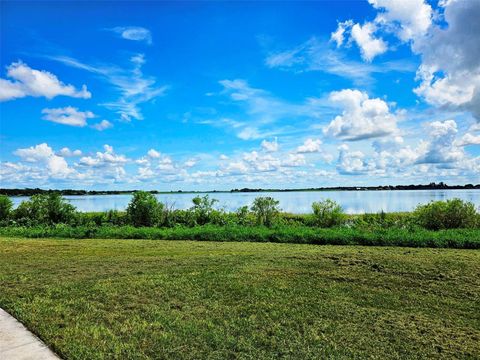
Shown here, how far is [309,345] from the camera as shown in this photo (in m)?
4.30

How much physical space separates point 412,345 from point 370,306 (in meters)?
1.29

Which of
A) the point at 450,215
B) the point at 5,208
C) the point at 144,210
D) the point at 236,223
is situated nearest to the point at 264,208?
the point at 236,223

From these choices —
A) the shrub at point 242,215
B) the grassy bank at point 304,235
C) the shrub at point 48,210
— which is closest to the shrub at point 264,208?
the shrub at point 242,215

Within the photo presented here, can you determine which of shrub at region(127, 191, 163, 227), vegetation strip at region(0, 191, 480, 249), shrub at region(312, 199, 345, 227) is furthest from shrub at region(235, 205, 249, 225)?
shrub at region(127, 191, 163, 227)

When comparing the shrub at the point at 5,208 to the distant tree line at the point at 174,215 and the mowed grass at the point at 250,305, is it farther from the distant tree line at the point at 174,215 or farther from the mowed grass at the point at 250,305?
the mowed grass at the point at 250,305

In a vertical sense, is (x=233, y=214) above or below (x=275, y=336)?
above

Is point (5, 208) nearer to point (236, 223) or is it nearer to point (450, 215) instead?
point (236, 223)

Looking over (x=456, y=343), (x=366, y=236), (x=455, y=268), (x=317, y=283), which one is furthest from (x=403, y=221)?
(x=456, y=343)

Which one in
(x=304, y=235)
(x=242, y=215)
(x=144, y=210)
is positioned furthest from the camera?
(x=242, y=215)

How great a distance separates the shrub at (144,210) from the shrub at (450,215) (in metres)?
12.3

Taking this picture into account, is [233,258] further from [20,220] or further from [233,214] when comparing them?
[20,220]

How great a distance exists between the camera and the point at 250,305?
5.62 meters

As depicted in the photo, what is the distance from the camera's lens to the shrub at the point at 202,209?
1936cm

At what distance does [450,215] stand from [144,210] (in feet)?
45.8
